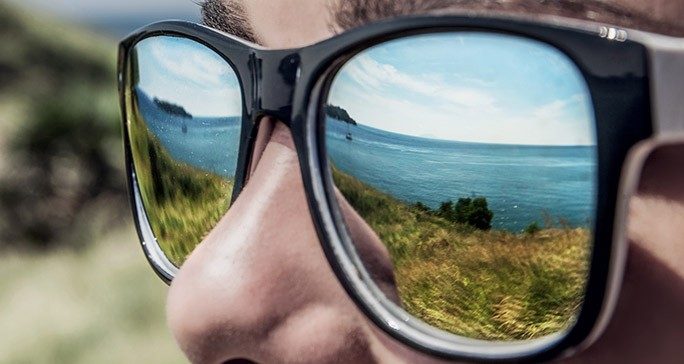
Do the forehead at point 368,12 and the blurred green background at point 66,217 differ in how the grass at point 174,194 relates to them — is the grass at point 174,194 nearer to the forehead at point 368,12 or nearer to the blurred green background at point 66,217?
the forehead at point 368,12

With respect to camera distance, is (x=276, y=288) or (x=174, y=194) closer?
(x=276, y=288)

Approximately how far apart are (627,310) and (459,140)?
233mm

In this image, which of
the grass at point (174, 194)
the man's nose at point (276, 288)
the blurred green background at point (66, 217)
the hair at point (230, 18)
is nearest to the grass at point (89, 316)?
the blurred green background at point (66, 217)

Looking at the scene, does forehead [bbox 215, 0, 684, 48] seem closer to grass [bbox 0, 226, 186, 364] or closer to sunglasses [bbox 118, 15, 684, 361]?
sunglasses [bbox 118, 15, 684, 361]

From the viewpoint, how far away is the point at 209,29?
1208 millimetres

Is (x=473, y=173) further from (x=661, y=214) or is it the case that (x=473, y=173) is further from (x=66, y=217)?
(x=66, y=217)

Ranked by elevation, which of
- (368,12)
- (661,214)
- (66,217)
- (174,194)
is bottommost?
(66,217)

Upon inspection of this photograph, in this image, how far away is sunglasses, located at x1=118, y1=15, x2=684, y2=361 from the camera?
76cm

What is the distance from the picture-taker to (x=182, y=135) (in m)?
1.34

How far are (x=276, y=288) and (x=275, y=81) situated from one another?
0.25 meters

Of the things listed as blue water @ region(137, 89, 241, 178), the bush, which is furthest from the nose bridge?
the bush

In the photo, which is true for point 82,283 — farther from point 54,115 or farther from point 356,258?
point 356,258

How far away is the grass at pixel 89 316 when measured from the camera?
455 cm

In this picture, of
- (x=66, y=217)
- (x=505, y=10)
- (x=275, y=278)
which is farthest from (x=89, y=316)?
(x=505, y=10)
